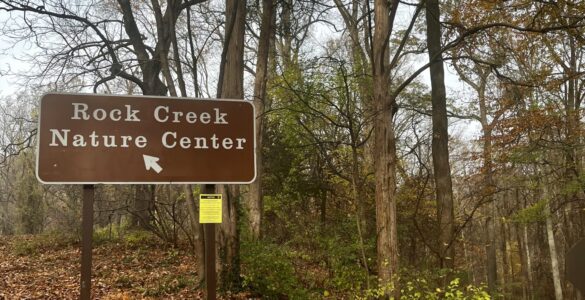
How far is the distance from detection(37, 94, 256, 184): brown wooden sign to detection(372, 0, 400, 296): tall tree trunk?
302 centimetres

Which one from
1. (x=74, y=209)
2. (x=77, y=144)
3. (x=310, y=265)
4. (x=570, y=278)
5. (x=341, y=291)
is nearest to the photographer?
(x=570, y=278)

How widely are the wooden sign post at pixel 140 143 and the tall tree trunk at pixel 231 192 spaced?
354cm

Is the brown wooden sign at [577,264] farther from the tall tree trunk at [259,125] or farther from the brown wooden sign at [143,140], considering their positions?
the tall tree trunk at [259,125]

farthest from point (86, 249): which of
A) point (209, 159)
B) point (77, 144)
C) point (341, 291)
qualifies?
point (341, 291)

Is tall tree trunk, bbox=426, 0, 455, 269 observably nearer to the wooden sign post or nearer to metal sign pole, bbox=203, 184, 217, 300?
metal sign pole, bbox=203, 184, 217, 300

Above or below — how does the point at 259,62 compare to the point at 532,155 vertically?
above

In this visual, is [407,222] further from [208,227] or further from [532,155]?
[208,227]

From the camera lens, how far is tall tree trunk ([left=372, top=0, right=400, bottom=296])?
6445 mm

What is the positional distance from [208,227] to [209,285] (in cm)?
49

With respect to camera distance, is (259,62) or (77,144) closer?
(77,144)

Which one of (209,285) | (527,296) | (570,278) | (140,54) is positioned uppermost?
(140,54)

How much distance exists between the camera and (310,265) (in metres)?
9.19

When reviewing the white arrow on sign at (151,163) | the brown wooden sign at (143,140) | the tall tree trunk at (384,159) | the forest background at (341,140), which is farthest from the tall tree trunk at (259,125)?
the white arrow on sign at (151,163)

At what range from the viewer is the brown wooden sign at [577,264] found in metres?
1.92
